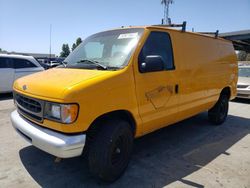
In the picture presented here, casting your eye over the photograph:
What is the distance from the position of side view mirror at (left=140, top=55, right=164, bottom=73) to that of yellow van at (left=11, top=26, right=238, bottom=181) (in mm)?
14

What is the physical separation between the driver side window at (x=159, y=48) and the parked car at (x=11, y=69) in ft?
25.0

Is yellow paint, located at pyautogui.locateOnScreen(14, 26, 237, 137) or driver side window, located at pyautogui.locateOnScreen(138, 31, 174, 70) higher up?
driver side window, located at pyautogui.locateOnScreen(138, 31, 174, 70)

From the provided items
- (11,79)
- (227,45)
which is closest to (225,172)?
(227,45)

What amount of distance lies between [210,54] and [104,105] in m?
3.39

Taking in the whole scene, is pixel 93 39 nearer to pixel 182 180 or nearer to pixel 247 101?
pixel 182 180

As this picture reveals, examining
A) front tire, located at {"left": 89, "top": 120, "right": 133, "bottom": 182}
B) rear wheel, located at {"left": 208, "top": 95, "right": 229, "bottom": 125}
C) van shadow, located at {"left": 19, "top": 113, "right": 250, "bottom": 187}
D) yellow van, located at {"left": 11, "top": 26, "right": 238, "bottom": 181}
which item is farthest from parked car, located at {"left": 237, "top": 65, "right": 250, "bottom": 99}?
front tire, located at {"left": 89, "top": 120, "right": 133, "bottom": 182}

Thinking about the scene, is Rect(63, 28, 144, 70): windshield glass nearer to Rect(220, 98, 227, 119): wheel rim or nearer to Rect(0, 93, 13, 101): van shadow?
Rect(220, 98, 227, 119): wheel rim

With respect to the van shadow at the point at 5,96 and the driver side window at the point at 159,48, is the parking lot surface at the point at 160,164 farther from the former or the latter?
the van shadow at the point at 5,96

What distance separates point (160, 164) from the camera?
152 inches

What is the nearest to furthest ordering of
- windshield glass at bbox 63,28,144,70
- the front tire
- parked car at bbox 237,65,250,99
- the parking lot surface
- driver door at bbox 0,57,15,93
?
the front tire, the parking lot surface, windshield glass at bbox 63,28,144,70, driver door at bbox 0,57,15,93, parked car at bbox 237,65,250,99

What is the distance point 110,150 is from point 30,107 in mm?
1233

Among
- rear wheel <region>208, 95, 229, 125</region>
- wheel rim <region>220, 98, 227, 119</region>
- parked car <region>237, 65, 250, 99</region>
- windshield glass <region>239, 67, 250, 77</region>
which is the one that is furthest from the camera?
windshield glass <region>239, 67, 250, 77</region>

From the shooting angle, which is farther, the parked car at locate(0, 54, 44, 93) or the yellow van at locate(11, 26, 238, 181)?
the parked car at locate(0, 54, 44, 93)

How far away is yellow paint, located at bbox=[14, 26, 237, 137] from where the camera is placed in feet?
9.28
